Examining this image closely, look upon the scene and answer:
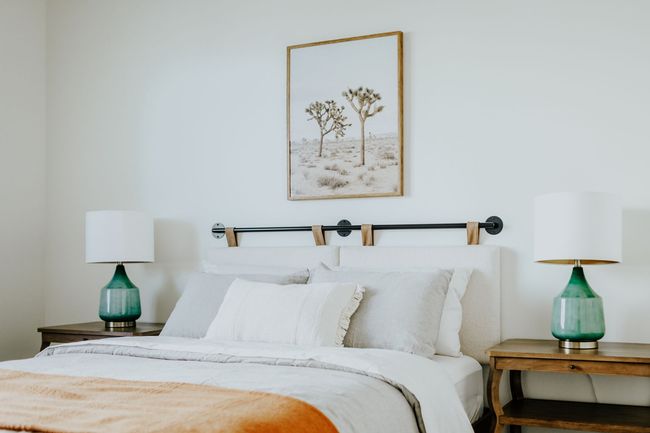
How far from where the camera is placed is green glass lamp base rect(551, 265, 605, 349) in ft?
9.33

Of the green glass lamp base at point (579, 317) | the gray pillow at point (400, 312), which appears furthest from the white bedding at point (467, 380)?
the green glass lamp base at point (579, 317)

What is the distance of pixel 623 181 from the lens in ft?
10.2

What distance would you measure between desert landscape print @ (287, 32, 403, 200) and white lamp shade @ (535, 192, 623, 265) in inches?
34.9

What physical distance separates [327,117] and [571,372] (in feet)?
5.74

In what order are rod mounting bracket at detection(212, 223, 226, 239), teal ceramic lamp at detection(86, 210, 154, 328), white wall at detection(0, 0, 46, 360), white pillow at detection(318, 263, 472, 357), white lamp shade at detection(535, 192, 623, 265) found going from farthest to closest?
white wall at detection(0, 0, 46, 360) → rod mounting bracket at detection(212, 223, 226, 239) → teal ceramic lamp at detection(86, 210, 154, 328) → white pillow at detection(318, 263, 472, 357) → white lamp shade at detection(535, 192, 623, 265)

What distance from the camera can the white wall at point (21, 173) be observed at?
434cm

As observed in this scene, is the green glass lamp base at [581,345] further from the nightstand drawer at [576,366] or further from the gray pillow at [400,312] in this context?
the gray pillow at [400,312]

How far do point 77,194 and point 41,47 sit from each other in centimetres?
99

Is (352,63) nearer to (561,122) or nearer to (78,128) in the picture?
(561,122)

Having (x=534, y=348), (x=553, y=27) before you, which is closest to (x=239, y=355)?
(x=534, y=348)

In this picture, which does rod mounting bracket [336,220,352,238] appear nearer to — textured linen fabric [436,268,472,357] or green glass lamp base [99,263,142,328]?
textured linen fabric [436,268,472,357]

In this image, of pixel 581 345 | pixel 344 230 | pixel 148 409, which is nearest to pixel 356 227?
pixel 344 230

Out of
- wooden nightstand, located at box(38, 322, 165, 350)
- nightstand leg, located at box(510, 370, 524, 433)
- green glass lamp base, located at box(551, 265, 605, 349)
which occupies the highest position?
green glass lamp base, located at box(551, 265, 605, 349)

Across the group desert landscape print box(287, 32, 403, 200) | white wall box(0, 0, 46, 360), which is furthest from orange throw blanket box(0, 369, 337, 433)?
white wall box(0, 0, 46, 360)
